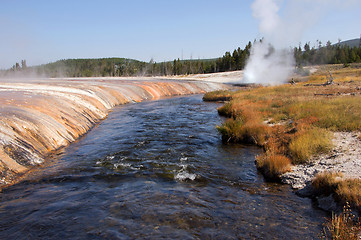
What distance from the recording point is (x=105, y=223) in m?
5.41

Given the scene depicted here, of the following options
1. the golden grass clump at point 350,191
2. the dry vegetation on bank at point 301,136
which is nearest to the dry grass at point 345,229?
the dry vegetation on bank at point 301,136

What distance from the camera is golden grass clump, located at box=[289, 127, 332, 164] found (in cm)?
828

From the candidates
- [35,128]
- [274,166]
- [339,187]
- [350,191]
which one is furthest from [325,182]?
[35,128]

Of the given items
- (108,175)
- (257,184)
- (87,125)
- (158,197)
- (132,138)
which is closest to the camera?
(158,197)

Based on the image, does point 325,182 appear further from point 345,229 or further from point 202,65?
point 202,65

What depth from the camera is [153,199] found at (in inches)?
255

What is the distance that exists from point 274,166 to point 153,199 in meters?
3.89

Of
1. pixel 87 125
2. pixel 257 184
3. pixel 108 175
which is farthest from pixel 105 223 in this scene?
pixel 87 125

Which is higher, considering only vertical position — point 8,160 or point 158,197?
point 8,160

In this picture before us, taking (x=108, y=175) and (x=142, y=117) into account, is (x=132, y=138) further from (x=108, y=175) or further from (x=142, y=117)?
(x=142, y=117)

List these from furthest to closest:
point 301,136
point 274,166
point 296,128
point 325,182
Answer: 1. point 296,128
2. point 301,136
3. point 274,166
4. point 325,182

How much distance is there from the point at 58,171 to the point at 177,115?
468 inches

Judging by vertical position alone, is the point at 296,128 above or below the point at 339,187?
above

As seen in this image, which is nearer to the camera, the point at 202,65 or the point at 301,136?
the point at 301,136
